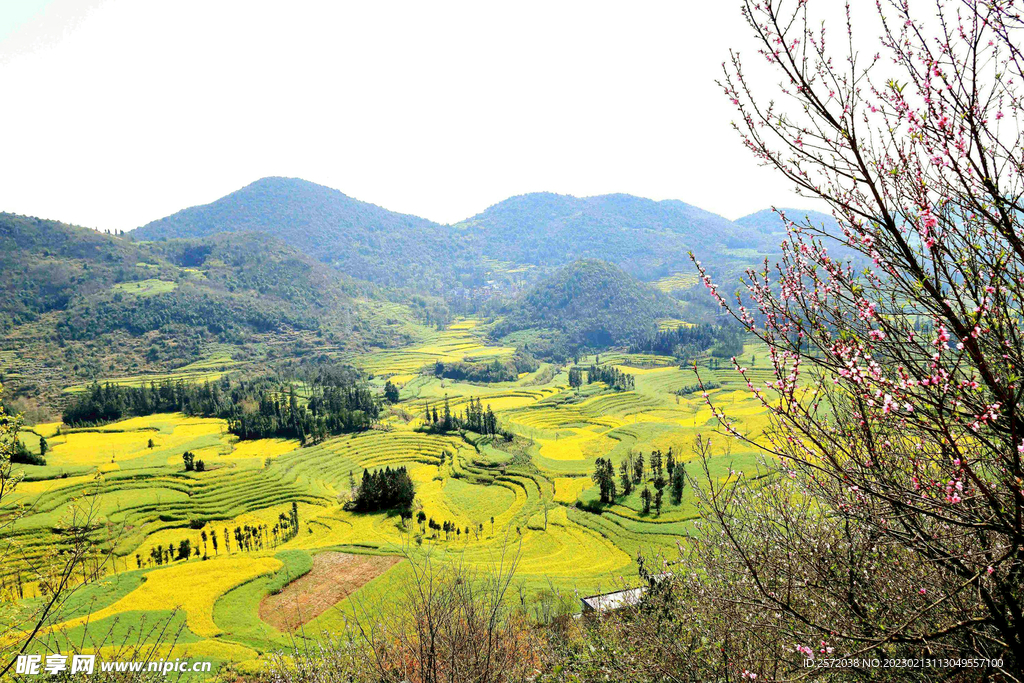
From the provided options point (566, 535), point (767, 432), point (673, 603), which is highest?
point (767, 432)

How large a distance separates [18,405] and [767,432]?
110 metres

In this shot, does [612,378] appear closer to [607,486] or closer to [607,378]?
[607,378]

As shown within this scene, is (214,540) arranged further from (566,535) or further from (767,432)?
(767,432)

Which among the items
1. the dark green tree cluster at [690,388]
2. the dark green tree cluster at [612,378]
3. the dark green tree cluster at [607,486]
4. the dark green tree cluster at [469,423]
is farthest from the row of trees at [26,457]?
the dark green tree cluster at [690,388]

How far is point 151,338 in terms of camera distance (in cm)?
13525

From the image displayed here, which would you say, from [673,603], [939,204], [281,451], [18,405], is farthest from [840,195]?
[18,405]

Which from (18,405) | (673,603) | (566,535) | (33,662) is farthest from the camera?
A: (18,405)

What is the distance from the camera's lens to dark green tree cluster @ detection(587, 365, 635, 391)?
105875mm

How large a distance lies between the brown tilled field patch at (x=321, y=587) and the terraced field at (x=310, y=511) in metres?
0.23

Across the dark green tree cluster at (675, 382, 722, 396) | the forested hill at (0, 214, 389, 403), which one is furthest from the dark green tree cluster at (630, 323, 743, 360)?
the forested hill at (0, 214, 389, 403)

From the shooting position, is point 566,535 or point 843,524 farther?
point 566,535

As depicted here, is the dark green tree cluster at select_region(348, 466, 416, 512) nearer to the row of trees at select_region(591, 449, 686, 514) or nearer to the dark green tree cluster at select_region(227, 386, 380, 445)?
the row of trees at select_region(591, 449, 686, 514)

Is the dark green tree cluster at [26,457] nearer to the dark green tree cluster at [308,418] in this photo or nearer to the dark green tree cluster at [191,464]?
the dark green tree cluster at [191,464]

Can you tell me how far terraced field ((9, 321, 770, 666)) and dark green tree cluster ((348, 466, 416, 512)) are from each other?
75.8 inches
